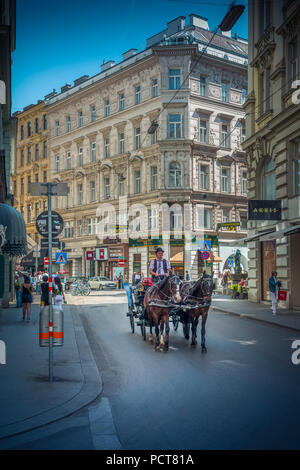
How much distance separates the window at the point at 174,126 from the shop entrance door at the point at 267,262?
2077 cm

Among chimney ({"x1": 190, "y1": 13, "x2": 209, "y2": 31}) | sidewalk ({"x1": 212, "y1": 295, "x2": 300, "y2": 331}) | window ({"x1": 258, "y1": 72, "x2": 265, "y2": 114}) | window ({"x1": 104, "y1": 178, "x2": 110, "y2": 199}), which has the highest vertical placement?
chimney ({"x1": 190, "y1": 13, "x2": 209, "y2": 31})

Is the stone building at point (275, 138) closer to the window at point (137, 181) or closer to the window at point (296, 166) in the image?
the window at point (296, 166)

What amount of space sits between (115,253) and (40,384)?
40731 millimetres

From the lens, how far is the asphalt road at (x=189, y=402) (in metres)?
5.33

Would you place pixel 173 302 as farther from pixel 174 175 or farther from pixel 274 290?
pixel 174 175

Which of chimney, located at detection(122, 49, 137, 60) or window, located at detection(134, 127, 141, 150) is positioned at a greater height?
chimney, located at detection(122, 49, 137, 60)

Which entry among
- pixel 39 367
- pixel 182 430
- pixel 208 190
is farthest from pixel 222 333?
pixel 208 190

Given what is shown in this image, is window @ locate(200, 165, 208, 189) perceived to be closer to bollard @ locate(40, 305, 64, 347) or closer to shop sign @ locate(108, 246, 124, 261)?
shop sign @ locate(108, 246, 124, 261)

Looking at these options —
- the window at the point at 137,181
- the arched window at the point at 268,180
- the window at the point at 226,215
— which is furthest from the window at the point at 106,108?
the arched window at the point at 268,180

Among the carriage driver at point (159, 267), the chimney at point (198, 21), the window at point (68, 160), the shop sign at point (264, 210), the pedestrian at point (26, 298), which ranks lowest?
the pedestrian at point (26, 298)

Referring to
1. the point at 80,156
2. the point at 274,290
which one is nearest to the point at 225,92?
the point at 80,156

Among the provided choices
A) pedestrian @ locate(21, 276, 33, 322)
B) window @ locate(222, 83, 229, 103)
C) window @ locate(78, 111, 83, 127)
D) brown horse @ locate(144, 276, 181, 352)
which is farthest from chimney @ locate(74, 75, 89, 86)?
brown horse @ locate(144, 276, 181, 352)

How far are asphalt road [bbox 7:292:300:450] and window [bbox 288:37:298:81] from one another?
12988 mm

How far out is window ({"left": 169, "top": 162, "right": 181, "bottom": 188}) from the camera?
143ft
